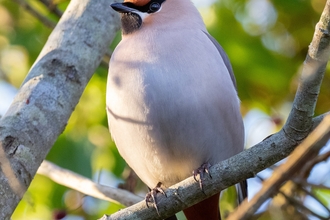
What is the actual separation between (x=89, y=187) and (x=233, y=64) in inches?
58.0

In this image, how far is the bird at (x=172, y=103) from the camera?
2.93 meters

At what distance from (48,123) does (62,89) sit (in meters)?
0.26

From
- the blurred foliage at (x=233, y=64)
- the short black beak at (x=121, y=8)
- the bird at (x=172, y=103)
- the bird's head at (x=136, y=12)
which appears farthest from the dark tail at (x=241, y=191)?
the short black beak at (x=121, y=8)

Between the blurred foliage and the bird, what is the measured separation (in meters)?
0.93

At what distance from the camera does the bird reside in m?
2.93

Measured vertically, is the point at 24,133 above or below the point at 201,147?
above

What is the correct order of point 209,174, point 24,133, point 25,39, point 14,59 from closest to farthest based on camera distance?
point 209,174
point 24,133
point 25,39
point 14,59

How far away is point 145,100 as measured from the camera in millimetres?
2939

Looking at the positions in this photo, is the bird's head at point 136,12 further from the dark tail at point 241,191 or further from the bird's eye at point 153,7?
the dark tail at point 241,191

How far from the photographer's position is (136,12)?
344cm

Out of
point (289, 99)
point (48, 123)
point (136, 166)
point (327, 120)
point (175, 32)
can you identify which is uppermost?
point (327, 120)

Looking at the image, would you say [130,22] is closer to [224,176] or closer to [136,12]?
[136,12]

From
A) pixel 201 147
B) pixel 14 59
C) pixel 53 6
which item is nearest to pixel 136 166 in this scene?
pixel 201 147

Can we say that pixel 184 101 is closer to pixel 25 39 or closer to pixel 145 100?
pixel 145 100
